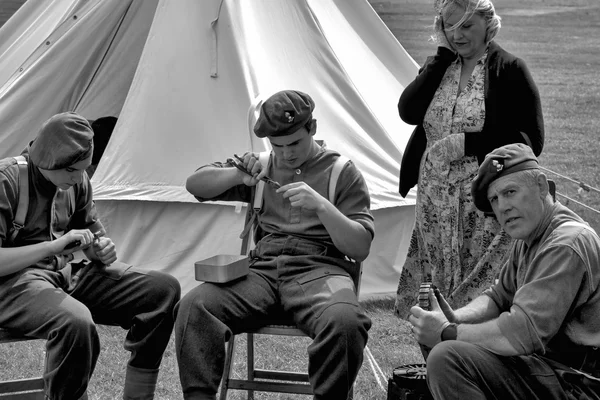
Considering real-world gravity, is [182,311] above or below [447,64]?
below

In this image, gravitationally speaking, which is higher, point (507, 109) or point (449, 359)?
point (507, 109)

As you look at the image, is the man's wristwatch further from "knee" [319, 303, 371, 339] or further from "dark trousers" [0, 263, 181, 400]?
"dark trousers" [0, 263, 181, 400]

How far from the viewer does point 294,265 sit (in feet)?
12.1

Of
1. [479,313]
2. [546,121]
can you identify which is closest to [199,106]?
[479,313]

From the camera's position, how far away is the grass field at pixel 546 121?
4531 mm

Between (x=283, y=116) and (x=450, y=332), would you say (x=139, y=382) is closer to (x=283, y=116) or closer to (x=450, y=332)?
(x=283, y=116)

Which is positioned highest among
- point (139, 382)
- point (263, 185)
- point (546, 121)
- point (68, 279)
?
point (263, 185)

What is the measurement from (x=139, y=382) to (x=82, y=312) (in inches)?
18.6

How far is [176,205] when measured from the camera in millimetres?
5336

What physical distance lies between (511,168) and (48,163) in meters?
1.75

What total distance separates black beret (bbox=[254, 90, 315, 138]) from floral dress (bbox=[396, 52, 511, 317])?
729mm

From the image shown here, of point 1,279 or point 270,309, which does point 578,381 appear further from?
point 1,279

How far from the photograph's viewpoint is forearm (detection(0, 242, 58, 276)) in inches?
136

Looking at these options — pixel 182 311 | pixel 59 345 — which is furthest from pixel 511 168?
pixel 59 345
